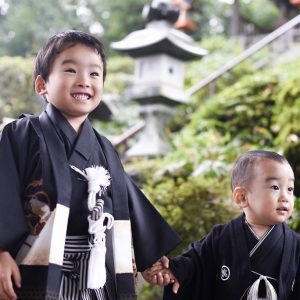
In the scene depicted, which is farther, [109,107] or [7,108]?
[7,108]

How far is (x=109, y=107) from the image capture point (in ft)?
21.5

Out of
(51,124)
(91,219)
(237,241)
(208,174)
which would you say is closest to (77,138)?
(51,124)

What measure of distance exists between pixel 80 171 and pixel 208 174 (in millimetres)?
3249

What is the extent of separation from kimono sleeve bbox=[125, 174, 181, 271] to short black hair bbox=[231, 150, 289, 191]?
43cm

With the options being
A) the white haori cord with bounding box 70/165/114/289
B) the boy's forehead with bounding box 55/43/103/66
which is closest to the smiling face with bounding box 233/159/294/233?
the white haori cord with bounding box 70/165/114/289

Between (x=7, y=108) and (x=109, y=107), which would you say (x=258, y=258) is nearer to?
(x=109, y=107)

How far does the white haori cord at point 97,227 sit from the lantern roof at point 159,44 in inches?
189

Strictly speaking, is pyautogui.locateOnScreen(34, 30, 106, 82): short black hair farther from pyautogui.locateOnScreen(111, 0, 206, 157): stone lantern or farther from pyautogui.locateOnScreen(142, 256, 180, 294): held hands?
pyautogui.locateOnScreen(111, 0, 206, 157): stone lantern

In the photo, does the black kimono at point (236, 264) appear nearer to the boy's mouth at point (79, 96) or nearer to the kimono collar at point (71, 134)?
the kimono collar at point (71, 134)

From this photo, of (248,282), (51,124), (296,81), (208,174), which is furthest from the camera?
(296,81)

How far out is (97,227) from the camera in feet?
7.33

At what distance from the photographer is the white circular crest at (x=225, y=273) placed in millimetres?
2584

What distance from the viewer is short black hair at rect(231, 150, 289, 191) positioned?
2617mm

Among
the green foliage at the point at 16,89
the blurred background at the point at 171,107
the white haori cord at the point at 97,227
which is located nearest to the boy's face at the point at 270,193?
the white haori cord at the point at 97,227
